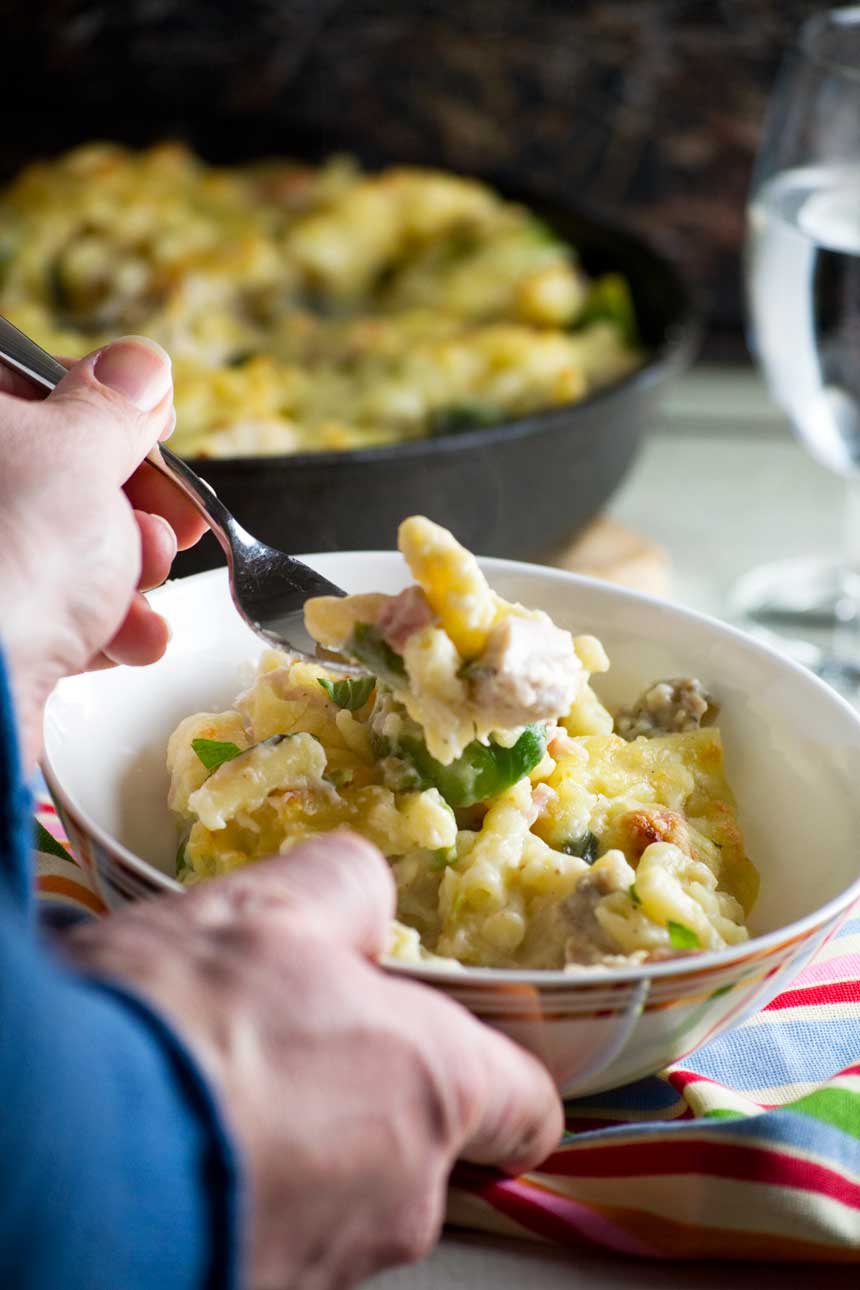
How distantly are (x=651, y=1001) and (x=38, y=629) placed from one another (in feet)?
1.16

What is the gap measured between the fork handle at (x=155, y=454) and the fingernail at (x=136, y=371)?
5 cm

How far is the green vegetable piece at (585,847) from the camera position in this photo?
0.89 m

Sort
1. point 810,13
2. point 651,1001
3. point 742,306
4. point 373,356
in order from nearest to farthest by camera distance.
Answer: point 651,1001 < point 373,356 < point 810,13 < point 742,306

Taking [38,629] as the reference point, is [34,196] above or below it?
below

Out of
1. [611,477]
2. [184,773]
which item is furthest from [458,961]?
[611,477]

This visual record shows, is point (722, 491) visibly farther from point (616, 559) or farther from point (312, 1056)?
point (312, 1056)

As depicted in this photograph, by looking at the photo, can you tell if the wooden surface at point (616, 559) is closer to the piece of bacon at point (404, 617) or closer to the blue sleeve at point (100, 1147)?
the piece of bacon at point (404, 617)

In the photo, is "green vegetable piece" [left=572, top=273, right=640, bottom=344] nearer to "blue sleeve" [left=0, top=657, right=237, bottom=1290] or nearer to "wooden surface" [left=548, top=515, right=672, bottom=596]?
"wooden surface" [left=548, top=515, right=672, bottom=596]

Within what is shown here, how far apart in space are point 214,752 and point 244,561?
15 centimetres

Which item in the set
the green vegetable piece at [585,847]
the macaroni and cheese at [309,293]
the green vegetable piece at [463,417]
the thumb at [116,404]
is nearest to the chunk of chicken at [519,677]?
the green vegetable piece at [585,847]

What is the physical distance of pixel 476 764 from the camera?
848mm

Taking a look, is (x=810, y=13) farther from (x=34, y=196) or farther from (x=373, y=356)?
(x=34, y=196)

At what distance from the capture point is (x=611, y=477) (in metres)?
1.61

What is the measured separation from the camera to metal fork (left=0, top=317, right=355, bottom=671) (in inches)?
37.5
